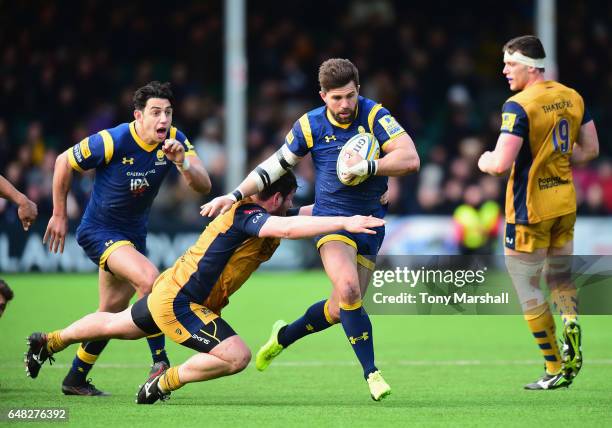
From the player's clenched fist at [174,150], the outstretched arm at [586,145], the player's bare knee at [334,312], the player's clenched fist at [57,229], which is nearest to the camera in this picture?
the player's clenched fist at [174,150]

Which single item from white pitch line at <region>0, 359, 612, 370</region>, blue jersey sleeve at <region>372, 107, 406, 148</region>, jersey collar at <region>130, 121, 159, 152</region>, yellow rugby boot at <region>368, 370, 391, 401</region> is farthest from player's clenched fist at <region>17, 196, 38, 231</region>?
yellow rugby boot at <region>368, 370, 391, 401</region>

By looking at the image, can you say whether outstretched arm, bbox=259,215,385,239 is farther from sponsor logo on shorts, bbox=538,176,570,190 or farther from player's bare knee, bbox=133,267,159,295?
sponsor logo on shorts, bbox=538,176,570,190

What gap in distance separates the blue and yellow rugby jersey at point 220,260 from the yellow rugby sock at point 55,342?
893 millimetres

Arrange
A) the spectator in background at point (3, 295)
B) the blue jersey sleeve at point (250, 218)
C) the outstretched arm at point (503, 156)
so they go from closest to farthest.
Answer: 1. the blue jersey sleeve at point (250, 218)
2. the outstretched arm at point (503, 156)
3. the spectator in background at point (3, 295)

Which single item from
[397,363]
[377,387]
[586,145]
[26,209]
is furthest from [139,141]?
[586,145]

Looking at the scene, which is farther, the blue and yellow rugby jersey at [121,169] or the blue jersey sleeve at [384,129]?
the blue and yellow rugby jersey at [121,169]

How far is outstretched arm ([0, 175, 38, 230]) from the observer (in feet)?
26.8

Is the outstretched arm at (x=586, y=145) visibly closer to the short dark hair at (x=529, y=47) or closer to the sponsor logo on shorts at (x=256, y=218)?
the short dark hair at (x=529, y=47)

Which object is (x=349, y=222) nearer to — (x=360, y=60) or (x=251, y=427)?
(x=251, y=427)

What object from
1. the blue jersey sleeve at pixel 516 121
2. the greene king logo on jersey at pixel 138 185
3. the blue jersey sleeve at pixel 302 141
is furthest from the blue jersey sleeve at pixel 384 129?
the greene king logo on jersey at pixel 138 185

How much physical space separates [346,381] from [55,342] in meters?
2.25

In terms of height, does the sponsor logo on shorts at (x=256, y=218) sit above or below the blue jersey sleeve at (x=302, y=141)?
below

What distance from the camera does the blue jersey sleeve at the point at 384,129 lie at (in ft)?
26.3

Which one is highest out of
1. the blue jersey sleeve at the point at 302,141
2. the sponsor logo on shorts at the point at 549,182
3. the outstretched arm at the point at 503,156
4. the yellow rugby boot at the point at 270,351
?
the blue jersey sleeve at the point at 302,141
